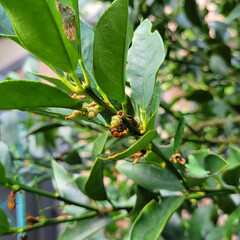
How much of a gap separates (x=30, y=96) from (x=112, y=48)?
8cm

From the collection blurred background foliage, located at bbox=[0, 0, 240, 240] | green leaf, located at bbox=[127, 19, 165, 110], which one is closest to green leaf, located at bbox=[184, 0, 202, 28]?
blurred background foliage, located at bbox=[0, 0, 240, 240]

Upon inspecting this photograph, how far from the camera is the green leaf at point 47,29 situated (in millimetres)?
242

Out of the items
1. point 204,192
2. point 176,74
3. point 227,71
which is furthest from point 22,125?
point 204,192

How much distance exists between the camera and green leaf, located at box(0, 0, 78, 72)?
0.24m

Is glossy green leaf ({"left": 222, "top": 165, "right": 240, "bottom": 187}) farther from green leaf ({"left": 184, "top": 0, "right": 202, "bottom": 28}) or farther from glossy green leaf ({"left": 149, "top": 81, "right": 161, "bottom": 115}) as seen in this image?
green leaf ({"left": 184, "top": 0, "right": 202, "bottom": 28})

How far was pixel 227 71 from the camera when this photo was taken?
0.80m

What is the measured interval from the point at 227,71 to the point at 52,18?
62 cm

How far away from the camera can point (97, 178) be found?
436 millimetres

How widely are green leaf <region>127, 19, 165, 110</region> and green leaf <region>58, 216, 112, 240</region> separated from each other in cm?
24

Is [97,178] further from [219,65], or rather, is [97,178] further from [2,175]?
[219,65]

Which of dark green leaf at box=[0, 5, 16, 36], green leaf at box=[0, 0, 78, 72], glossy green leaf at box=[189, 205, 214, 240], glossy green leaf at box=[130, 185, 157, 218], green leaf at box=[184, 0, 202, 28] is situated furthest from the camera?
green leaf at box=[184, 0, 202, 28]

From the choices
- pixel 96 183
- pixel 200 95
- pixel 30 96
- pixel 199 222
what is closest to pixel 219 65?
pixel 200 95

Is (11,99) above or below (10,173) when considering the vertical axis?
above

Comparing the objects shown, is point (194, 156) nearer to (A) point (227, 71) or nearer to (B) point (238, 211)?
(B) point (238, 211)
